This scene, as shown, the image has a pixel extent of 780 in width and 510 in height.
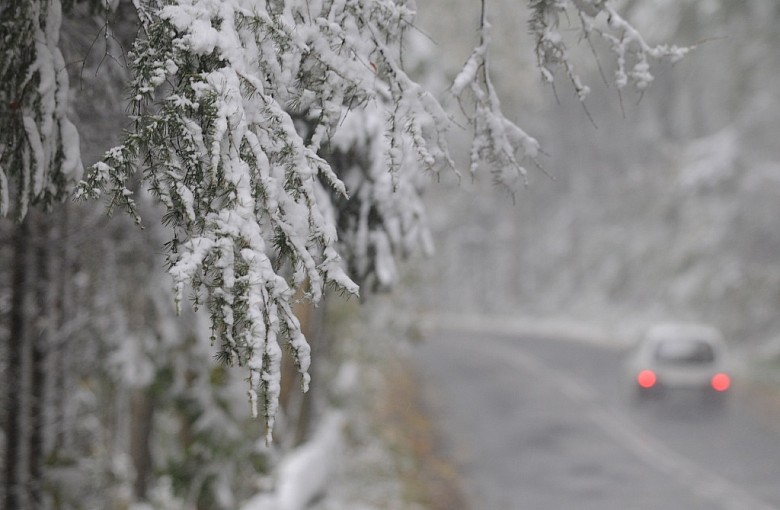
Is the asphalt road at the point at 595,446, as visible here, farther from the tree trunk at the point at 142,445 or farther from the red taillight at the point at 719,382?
the tree trunk at the point at 142,445

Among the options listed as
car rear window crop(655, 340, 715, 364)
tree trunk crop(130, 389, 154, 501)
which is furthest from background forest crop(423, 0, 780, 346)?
tree trunk crop(130, 389, 154, 501)

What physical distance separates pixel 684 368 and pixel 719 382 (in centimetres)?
72

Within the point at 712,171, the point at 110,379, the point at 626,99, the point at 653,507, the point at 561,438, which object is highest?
the point at 626,99

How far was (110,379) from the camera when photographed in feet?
29.9

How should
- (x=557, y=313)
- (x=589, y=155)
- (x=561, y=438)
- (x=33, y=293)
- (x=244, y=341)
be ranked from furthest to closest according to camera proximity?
1. (x=589, y=155)
2. (x=557, y=313)
3. (x=561, y=438)
4. (x=33, y=293)
5. (x=244, y=341)

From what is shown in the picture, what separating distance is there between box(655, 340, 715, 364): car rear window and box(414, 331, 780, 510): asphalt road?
0.93 metres

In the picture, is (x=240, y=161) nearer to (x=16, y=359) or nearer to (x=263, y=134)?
(x=263, y=134)

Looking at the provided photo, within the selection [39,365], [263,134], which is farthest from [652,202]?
[263,134]

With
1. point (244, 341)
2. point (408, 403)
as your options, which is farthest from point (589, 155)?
point (244, 341)

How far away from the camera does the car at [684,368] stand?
1479 centimetres

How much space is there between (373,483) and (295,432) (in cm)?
130

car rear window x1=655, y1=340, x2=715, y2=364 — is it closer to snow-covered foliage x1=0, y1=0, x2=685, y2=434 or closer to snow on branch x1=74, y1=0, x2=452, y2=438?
snow-covered foliage x1=0, y1=0, x2=685, y2=434

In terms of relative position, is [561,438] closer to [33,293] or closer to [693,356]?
[693,356]

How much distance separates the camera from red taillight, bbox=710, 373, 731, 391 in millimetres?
14859
